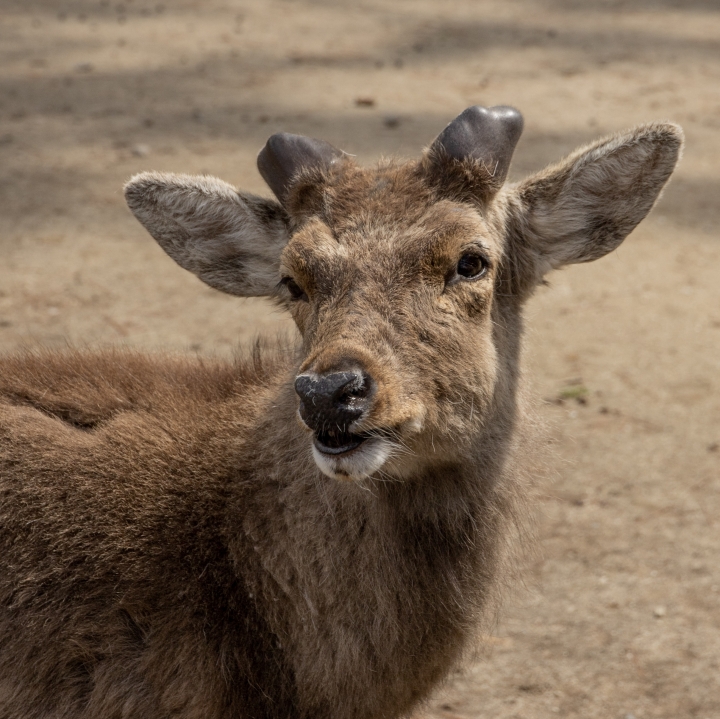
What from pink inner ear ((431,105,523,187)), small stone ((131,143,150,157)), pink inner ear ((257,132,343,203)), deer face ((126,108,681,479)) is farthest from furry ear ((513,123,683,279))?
small stone ((131,143,150,157))

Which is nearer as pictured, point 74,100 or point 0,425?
point 0,425

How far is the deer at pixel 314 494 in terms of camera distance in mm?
3771

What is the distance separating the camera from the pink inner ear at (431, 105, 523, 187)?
4.08m

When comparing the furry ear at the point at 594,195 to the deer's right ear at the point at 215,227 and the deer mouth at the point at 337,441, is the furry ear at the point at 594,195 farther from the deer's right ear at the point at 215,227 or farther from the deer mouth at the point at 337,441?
the deer mouth at the point at 337,441

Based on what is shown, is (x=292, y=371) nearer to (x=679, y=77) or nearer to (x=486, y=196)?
(x=486, y=196)

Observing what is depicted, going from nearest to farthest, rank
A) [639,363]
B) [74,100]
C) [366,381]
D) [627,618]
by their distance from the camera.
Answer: [366,381] < [627,618] < [639,363] < [74,100]

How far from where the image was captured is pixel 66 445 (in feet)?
13.4

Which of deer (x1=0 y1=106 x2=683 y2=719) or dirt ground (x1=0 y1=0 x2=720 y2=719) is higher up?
deer (x1=0 y1=106 x2=683 y2=719)

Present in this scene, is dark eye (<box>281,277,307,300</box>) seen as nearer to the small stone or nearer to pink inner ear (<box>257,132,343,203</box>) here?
pink inner ear (<box>257,132,343,203</box>)

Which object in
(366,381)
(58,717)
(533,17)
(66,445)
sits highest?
(366,381)

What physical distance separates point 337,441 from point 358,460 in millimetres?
94

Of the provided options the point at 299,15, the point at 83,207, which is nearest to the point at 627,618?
the point at 83,207

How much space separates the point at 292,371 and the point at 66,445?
94 centimetres

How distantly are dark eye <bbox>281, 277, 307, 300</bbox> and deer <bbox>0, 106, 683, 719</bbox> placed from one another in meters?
0.01
